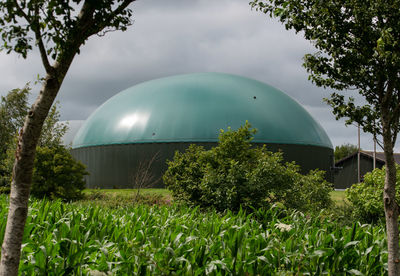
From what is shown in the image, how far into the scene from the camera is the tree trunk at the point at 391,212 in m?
5.55

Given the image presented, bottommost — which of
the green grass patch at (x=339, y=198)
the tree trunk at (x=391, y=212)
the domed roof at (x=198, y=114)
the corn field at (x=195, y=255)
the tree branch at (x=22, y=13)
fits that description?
the green grass patch at (x=339, y=198)

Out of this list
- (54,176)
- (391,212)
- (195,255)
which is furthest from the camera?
(54,176)

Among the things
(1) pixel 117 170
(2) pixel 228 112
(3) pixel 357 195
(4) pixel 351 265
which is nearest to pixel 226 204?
(3) pixel 357 195

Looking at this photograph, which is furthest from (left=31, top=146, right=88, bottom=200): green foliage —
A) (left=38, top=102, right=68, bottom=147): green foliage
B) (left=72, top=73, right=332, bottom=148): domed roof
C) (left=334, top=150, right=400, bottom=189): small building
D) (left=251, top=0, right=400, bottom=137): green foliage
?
(left=334, top=150, right=400, bottom=189): small building

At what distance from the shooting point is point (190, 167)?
14891mm

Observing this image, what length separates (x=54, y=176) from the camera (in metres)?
20.7

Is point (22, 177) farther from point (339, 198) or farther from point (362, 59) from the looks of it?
point (339, 198)

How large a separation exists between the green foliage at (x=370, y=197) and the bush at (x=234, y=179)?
1.93 m

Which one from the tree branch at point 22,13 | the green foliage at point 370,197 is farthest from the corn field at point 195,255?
the green foliage at point 370,197

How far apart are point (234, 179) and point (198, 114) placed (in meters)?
18.2

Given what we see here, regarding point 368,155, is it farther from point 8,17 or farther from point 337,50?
point 8,17

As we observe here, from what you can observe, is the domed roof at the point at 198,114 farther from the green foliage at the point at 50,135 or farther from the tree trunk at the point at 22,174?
the tree trunk at the point at 22,174

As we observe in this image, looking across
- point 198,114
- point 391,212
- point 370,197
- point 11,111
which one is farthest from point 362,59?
point 11,111

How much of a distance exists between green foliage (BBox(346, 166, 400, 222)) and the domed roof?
17.4 metres
